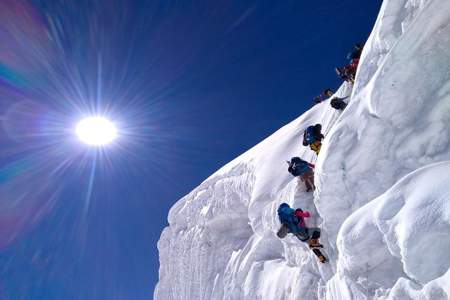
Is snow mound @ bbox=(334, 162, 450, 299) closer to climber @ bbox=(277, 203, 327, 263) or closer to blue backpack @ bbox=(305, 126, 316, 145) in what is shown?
climber @ bbox=(277, 203, 327, 263)

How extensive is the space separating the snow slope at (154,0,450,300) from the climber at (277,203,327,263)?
0.88 feet

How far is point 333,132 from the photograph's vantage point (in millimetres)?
8469

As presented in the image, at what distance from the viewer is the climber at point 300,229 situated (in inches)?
355

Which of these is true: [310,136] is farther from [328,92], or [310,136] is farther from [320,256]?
[328,92]

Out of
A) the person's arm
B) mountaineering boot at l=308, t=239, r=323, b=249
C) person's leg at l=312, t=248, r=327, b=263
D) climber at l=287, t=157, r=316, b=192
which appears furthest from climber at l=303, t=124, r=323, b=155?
person's leg at l=312, t=248, r=327, b=263

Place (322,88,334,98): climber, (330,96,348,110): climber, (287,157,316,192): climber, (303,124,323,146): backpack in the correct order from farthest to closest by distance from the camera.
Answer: (322,88,334,98): climber
(330,96,348,110): climber
(303,124,323,146): backpack
(287,157,316,192): climber

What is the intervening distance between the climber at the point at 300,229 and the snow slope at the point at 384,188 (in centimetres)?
27

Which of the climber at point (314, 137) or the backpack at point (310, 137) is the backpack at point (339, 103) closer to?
the climber at point (314, 137)

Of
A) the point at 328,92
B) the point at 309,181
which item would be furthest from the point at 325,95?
the point at 309,181

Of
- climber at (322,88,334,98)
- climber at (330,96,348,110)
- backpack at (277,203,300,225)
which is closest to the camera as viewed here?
backpack at (277,203,300,225)

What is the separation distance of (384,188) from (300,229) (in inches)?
102

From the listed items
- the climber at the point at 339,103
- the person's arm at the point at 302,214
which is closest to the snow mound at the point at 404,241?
the person's arm at the point at 302,214

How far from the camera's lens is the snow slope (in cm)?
468

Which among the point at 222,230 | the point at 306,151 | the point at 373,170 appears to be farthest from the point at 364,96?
the point at 222,230
